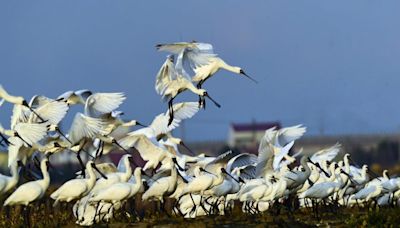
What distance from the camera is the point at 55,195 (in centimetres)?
2275

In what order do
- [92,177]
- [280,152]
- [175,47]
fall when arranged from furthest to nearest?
[280,152]
[175,47]
[92,177]

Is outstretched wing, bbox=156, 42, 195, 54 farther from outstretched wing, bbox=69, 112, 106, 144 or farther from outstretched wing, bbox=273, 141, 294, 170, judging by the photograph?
outstretched wing, bbox=273, 141, 294, 170

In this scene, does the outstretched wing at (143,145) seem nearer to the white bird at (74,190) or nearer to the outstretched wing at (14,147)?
the outstretched wing at (14,147)

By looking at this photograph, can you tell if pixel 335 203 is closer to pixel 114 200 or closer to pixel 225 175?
pixel 225 175

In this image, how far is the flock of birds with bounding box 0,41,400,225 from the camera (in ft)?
77.9

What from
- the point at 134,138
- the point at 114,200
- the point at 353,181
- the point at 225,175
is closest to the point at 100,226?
the point at 114,200

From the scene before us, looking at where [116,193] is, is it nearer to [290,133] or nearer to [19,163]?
[19,163]

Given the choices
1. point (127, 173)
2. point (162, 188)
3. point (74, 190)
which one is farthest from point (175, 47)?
point (74, 190)

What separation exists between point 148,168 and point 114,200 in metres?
5.82

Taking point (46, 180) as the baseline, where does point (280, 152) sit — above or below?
below

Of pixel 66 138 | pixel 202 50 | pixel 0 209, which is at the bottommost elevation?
pixel 0 209

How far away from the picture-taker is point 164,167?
2681 cm

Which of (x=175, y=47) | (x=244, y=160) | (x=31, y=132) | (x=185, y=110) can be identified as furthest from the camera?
(x=244, y=160)

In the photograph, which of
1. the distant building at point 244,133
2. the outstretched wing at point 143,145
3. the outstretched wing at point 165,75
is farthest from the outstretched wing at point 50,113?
the distant building at point 244,133
